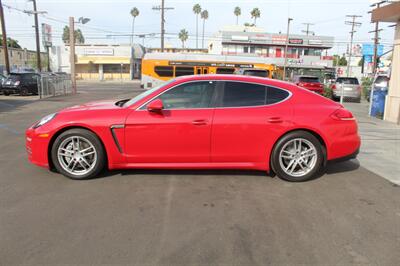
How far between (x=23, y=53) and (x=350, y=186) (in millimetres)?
94140

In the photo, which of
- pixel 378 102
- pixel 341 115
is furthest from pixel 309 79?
pixel 341 115

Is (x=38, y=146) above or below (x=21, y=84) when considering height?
below

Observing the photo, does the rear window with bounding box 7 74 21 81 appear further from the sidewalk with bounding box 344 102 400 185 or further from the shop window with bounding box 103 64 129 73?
the shop window with bounding box 103 64 129 73

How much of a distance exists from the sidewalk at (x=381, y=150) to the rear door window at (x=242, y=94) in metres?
2.40

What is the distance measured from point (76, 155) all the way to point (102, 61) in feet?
205

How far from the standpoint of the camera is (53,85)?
22.2m

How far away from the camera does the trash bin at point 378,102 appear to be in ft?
41.0

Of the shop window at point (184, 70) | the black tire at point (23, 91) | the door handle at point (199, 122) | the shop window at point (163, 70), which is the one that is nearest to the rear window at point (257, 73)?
the shop window at point (184, 70)

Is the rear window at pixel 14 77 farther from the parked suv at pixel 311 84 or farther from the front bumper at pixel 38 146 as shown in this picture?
the front bumper at pixel 38 146

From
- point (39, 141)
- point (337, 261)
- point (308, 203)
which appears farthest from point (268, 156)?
point (39, 141)

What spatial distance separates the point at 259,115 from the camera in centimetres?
476

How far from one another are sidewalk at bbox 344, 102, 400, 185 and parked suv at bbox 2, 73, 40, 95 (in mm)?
19282

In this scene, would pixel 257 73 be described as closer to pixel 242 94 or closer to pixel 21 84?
pixel 242 94

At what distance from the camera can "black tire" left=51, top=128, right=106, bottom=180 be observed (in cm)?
471
